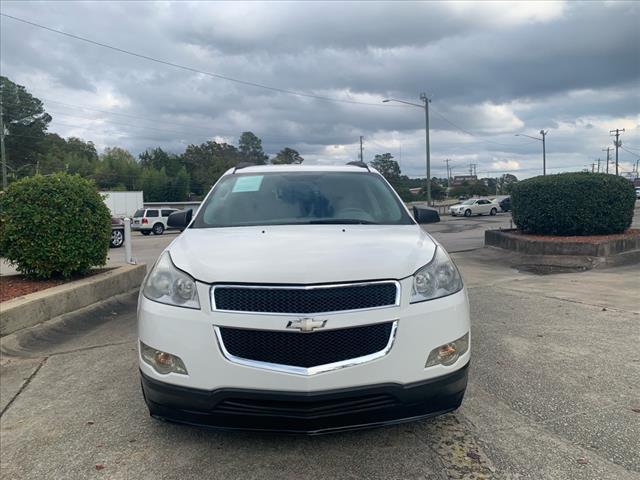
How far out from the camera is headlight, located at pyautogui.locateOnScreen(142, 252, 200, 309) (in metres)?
2.81

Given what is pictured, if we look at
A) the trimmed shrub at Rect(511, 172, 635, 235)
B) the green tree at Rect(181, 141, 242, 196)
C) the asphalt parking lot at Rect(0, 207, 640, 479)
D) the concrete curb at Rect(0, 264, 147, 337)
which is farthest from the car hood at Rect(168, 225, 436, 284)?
the green tree at Rect(181, 141, 242, 196)

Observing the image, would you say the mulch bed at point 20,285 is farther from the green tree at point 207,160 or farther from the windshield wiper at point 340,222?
the green tree at point 207,160

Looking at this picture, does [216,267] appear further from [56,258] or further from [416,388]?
[56,258]

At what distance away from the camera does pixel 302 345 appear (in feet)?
8.65

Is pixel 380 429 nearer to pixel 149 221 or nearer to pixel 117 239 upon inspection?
pixel 117 239

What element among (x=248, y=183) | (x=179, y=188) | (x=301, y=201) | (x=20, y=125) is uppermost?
(x=20, y=125)

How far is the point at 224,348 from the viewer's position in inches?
105

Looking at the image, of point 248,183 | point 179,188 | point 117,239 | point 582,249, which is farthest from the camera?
point 179,188

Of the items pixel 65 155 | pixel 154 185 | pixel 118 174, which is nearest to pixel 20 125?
pixel 65 155

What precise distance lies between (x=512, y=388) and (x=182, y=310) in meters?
2.60

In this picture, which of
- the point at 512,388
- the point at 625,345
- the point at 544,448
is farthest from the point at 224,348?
the point at 625,345

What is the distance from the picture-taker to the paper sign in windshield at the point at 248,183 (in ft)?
A: 14.5

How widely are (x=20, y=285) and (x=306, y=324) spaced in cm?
559

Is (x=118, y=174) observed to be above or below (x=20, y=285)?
above
